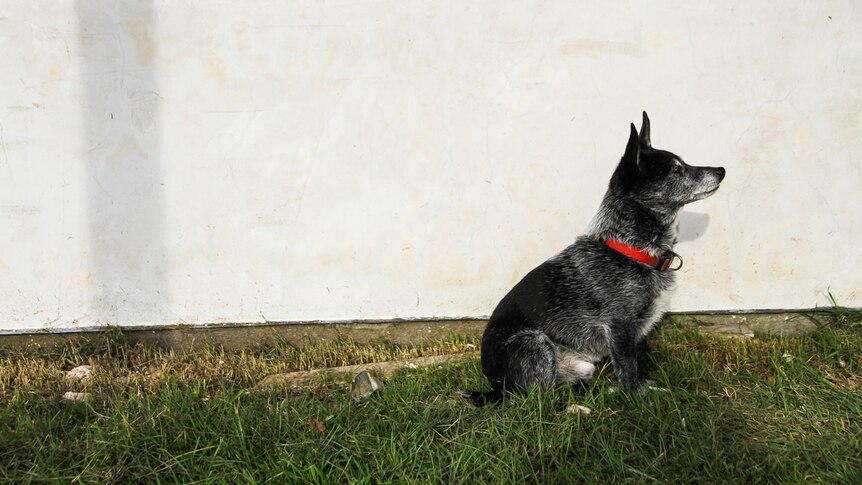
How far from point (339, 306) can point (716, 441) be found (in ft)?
7.99

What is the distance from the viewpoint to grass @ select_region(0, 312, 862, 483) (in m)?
3.01

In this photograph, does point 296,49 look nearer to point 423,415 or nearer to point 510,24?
point 510,24

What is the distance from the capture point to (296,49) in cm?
430

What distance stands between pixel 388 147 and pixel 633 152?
1596mm

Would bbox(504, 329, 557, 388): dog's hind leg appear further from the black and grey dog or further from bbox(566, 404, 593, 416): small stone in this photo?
bbox(566, 404, 593, 416): small stone

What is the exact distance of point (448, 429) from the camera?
330 cm

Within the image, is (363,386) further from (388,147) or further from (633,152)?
(633,152)

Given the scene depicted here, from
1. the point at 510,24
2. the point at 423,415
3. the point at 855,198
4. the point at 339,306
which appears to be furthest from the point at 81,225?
the point at 855,198

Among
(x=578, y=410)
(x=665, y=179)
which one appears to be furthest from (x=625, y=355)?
(x=665, y=179)

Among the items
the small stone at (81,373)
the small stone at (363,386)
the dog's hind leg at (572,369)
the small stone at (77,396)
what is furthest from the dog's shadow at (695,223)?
the small stone at (81,373)

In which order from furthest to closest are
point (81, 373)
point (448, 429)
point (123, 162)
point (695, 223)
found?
point (695, 223)
point (123, 162)
point (81, 373)
point (448, 429)

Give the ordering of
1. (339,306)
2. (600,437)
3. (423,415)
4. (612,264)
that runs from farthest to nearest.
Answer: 1. (339,306)
2. (612,264)
3. (423,415)
4. (600,437)

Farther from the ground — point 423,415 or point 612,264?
point 612,264

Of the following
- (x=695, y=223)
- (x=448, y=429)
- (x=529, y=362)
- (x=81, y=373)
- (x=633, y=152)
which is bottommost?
(x=81, y=373)
